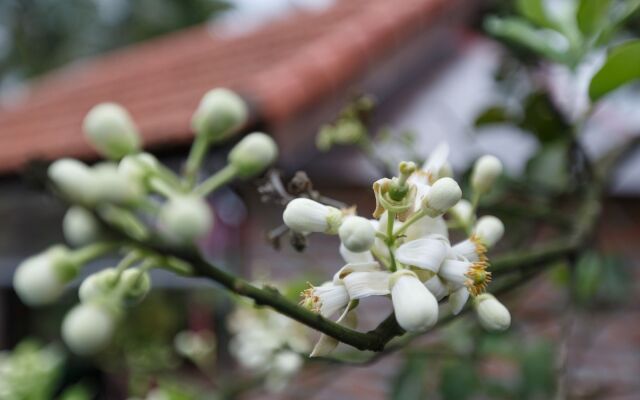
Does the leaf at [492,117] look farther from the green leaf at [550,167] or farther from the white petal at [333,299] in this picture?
the white petal at [333,299]

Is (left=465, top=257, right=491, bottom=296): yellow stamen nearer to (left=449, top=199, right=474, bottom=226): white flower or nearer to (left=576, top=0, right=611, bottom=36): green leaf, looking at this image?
(left=449, top=199, right=474, bottom=226): white flower

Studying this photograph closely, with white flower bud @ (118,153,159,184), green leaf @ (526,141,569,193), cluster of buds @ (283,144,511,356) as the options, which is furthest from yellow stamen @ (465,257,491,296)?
green leaf @ (526,141,569,193)

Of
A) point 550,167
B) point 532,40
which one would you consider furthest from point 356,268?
point 550,167

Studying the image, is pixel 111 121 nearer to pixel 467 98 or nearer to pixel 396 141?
pixel 396 141

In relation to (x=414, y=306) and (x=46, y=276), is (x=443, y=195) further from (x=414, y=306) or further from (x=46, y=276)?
(x=46, y=276)

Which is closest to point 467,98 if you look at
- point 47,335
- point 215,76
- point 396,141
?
point 215,76

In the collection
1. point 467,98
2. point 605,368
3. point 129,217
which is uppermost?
point 467,98

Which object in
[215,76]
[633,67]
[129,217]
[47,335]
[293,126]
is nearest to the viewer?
[129,217]
